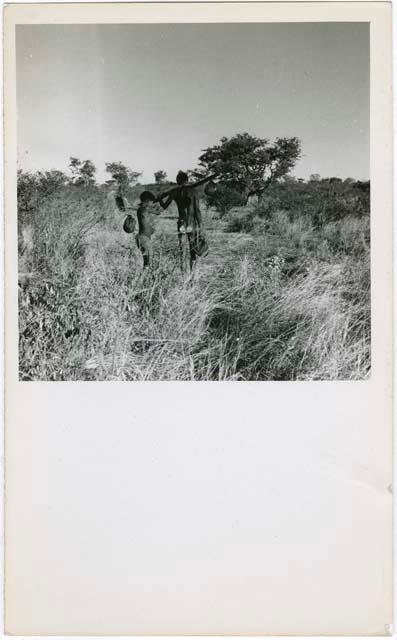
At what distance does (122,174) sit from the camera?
7.61 feet

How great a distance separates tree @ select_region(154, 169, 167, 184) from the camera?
230cm

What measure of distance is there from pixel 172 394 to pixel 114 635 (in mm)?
1051

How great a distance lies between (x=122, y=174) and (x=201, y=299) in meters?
0.62

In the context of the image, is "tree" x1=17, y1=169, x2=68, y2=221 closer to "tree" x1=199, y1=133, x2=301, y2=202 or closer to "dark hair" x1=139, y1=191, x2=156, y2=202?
"dark hair" x1=139, y1=191, x2=156, y2=202

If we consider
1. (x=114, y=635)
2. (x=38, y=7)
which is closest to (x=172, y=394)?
(x=114, y=635)

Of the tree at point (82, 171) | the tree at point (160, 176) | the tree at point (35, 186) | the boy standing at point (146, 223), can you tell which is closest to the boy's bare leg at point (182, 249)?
the boy standing at point (146, 223)

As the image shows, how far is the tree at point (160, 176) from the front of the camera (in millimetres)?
2305

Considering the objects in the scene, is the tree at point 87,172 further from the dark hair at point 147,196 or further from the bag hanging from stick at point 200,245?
the bag hanging from stick at point 200,245

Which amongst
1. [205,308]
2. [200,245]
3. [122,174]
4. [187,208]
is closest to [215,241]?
[200,245]

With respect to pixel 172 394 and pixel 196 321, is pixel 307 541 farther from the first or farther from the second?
pixel 196 321

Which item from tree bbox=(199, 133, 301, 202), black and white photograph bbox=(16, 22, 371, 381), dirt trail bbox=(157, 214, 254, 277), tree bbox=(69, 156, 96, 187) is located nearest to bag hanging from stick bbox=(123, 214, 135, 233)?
black and white photograph bbox=(16, 22, 371, 381)

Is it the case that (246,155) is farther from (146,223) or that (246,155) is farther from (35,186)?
(35,186)

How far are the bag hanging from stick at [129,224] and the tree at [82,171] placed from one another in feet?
0.70

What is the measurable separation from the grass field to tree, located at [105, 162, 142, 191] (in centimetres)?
9
